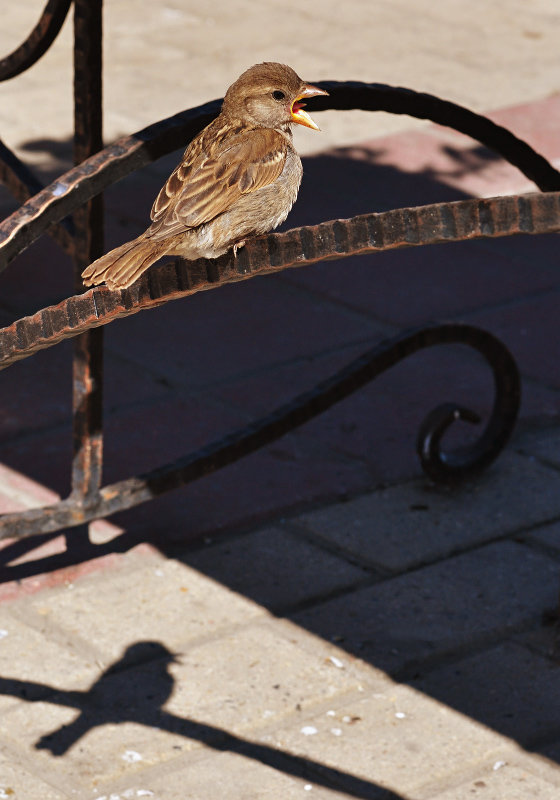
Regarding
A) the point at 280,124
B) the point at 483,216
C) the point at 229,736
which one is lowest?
the point at 229,736

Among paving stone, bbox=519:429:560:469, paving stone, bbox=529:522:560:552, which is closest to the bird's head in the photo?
paving stone, bbox=529:522:560:552

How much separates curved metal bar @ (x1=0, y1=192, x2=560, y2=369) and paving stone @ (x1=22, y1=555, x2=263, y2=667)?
1.44 metres

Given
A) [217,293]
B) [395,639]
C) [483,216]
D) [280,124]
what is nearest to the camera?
[483,216]

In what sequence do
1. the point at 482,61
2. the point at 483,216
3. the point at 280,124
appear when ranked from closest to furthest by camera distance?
the point at 483,216 → the point at 280,124 → the point at 482,61

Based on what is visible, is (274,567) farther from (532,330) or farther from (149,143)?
(532,330)

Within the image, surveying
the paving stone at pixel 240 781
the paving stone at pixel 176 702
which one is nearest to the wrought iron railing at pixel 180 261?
the paving stone at pixel 176 702

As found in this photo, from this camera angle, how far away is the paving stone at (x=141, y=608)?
4.27 m

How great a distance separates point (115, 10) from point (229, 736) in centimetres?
884

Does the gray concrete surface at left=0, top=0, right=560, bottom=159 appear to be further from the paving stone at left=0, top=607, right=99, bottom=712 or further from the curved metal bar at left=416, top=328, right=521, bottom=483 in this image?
the paving stone at left=0, top=607, right=99, bottom=712

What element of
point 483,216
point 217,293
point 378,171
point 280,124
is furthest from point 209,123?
point 378,171

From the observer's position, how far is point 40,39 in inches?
170

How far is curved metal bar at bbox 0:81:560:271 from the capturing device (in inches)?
132

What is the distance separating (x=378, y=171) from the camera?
332 inches

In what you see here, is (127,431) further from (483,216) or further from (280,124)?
(483,216)
